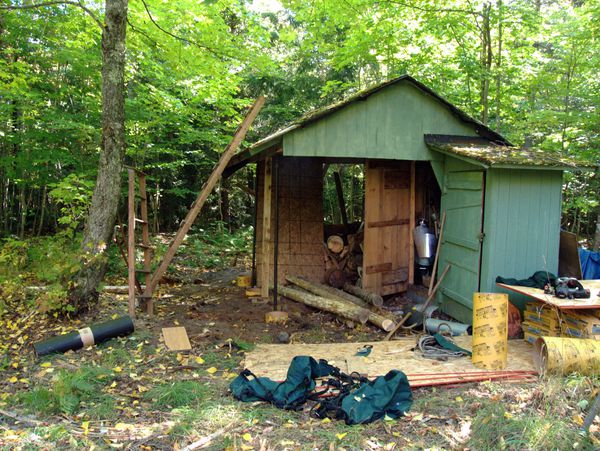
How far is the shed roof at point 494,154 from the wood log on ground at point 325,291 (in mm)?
2789

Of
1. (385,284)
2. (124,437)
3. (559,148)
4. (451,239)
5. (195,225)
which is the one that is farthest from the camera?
(195,225)

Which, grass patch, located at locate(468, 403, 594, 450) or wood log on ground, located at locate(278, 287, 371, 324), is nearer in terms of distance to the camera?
grass patch, located at locate(468, 403, 594, 450)

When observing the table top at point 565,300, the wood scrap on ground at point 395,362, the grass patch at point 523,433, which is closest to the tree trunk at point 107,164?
the wood scrap on ground at point 395,362

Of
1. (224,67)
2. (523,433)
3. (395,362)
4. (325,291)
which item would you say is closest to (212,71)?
(224,67)

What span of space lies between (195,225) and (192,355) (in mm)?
11537

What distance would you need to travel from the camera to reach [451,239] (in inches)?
280

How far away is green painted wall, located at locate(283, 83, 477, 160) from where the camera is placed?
667 cm

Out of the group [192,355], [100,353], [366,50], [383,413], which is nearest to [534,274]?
[383,413]

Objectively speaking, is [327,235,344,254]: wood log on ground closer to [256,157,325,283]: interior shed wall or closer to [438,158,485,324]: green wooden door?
[256,157,325,283]: interior shed wall

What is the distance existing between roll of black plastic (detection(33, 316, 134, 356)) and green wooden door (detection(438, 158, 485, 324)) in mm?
4734

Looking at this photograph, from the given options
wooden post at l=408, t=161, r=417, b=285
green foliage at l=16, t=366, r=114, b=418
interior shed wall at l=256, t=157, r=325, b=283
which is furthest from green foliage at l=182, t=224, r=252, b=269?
green foliage at l=16, t=366, r=114, b=418

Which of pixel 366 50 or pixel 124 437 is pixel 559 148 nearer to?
pixel 366 50

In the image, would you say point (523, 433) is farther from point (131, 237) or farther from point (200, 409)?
point (131, 237)

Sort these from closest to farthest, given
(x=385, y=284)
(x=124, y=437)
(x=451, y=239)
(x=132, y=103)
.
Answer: (x=124, y=437) → (x=451, y=239) → (x=385, y=284) → (x=132, y=103)
